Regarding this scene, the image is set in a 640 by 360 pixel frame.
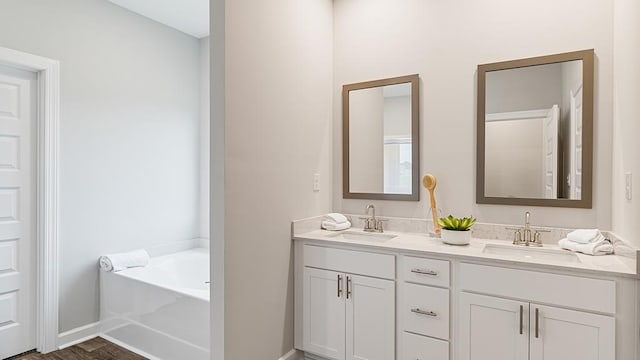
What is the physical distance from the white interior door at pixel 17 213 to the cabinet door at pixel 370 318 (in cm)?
233

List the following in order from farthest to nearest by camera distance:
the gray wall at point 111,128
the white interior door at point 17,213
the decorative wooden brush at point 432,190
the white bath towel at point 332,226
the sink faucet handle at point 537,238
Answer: the gray wall at point 111,128, the white bath towel at point 332,226, the white interior door at point 17,213, the decorative wooden brush at point 432,190, the sink faucet handle at point 537,238

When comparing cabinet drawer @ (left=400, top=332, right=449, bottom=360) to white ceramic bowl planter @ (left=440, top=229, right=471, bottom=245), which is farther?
white ceramic bowl planter @ (left=440, top=229, right=471, bottom=245)

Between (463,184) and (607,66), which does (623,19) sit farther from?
(463,184)

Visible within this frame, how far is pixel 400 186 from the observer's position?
8.35 feet

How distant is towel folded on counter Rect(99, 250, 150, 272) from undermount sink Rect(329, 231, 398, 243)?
5.70ft

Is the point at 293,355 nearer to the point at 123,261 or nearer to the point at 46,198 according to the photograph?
the point at 123,261

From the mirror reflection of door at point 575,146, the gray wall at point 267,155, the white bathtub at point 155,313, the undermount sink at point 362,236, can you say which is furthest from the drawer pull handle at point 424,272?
the white bathtub at point 155,313

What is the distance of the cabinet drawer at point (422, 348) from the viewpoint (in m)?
1.89

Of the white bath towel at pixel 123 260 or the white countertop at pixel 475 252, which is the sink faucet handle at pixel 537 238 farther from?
the white bath towel at pixel 123 260

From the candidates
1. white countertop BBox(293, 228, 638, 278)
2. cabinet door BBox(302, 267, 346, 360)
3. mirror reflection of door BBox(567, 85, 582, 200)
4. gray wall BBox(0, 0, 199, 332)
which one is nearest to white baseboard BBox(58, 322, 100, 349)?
gray wall BBox(0, 0, 199, 332)

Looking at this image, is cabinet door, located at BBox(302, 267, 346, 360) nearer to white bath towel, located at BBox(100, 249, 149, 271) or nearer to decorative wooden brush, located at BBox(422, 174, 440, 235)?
decorative wooden brush, located at BBox(422, 174, 440, 235)

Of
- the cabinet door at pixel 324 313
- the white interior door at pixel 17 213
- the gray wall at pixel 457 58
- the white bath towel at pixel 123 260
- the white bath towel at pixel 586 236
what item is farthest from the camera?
the white bath towel at pixel 123 260

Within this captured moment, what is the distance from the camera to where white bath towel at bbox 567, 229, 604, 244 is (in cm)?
182

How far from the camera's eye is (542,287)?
65.3 inches
